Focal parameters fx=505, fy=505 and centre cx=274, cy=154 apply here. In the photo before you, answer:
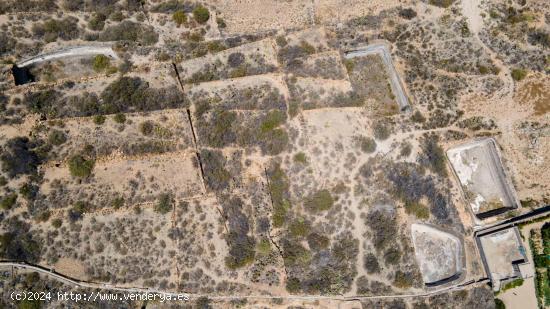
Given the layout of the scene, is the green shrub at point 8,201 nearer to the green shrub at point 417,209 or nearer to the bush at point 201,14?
the bush at point 201,14

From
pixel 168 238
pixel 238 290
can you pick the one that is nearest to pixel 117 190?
pixel 168 238

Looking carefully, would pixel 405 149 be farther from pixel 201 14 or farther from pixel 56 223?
pixel 56 223

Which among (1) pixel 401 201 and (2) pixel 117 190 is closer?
(2) pixel 117 190

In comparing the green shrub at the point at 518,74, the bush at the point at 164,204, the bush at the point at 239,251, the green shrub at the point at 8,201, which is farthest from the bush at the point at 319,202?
the green shrub at the point at 8,201

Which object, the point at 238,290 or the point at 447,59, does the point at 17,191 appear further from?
the point at 447,59

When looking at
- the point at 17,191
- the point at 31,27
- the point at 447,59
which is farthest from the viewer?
the point at 447,59

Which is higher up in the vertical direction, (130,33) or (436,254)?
(130,33)

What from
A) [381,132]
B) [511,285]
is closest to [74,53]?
[381,132]
